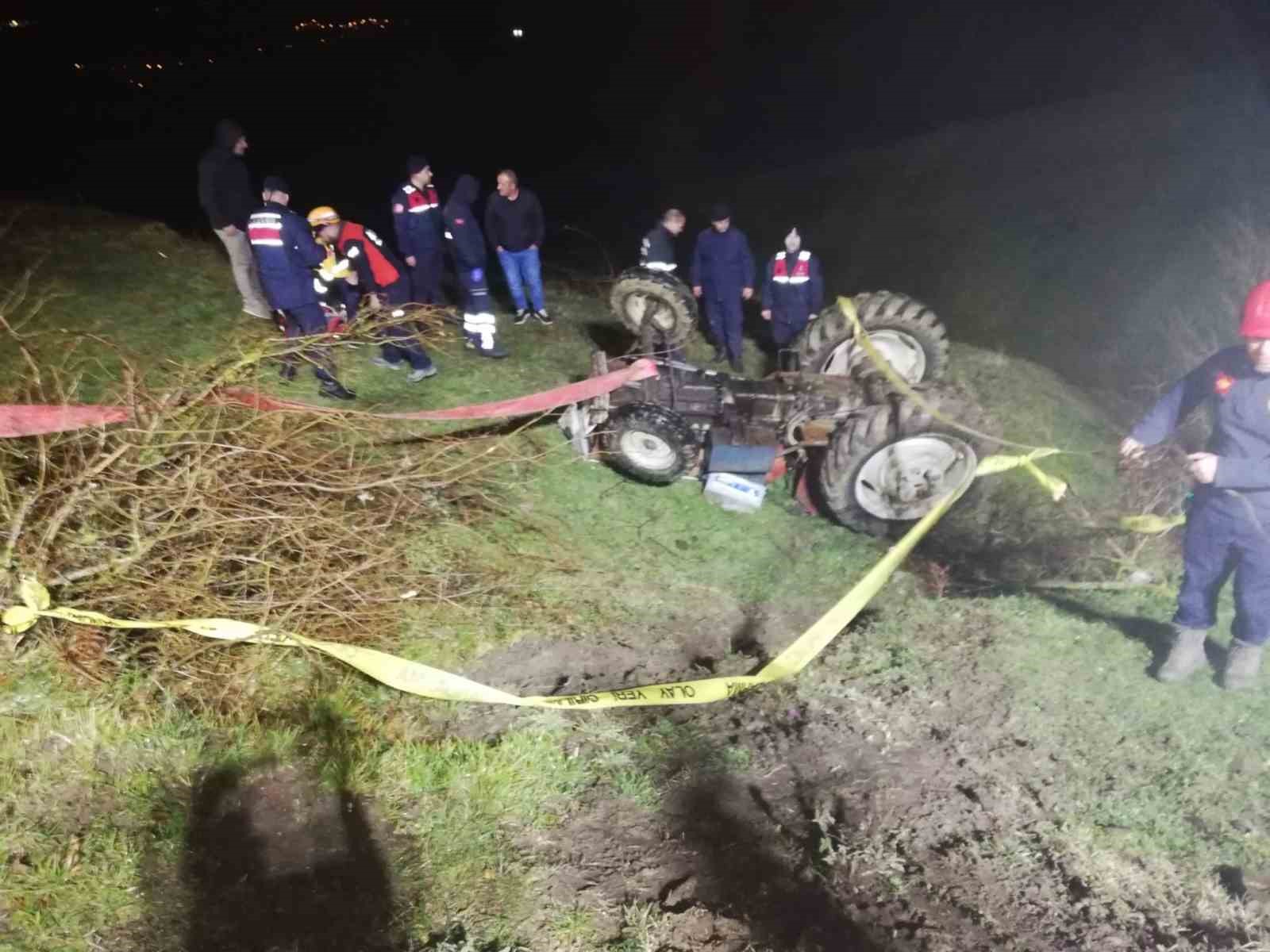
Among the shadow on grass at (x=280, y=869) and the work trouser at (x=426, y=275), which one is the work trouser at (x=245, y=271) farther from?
the shadow on grass at (x=280, y=869)

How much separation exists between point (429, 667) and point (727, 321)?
14.2ft

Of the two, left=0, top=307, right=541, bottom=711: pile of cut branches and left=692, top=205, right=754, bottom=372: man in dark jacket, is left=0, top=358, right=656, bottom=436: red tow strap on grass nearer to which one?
left=0, top=307, right=541, bottom=711: pile of cut branches

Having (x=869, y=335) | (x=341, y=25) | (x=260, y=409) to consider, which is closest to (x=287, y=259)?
(x=260, y=409)

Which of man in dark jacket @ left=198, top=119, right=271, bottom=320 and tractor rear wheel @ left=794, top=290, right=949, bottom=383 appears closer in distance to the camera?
tractor rear wheel @ left=794, top=290, right=949, bottom=383

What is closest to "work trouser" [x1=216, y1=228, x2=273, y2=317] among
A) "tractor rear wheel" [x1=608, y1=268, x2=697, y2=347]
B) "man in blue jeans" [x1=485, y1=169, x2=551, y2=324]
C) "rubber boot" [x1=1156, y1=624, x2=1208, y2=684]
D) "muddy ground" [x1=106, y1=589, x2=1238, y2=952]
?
"man in blue jeans" [x1=485, y1=169, x2=551, y2=324]

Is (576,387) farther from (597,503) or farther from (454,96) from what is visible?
(454,96)

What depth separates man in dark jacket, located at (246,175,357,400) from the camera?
16.6 ft

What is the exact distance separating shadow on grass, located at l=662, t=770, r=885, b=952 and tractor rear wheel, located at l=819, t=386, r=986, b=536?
219cm

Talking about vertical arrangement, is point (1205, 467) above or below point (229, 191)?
below

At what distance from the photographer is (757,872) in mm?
2777

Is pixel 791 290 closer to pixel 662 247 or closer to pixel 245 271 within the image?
pixel 662 247

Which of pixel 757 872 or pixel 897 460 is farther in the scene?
pixel 897 460

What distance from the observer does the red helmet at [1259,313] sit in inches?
129

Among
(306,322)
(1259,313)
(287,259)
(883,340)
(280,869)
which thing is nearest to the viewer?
(280,869)
